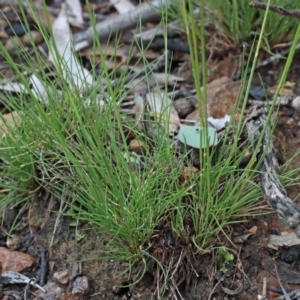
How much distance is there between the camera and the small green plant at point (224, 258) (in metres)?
1.57

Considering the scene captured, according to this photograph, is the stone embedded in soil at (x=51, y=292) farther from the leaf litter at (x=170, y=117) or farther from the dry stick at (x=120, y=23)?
the dry stick at (x=120, y=23)

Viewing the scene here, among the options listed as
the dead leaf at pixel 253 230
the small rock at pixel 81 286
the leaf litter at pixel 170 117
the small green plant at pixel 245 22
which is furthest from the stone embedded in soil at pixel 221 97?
the small rock at pixel 81 286

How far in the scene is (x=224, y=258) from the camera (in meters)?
1.59

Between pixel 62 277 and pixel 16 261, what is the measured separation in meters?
0.16

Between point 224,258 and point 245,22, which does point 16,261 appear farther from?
point 245,22

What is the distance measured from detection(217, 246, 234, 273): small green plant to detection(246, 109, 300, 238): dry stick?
0.19m

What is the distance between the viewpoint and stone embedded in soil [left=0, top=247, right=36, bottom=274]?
5.78 feet

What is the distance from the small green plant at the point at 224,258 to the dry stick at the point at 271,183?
A: 19cm

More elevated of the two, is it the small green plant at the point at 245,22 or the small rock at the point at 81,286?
the small green plant at the point at 245,22

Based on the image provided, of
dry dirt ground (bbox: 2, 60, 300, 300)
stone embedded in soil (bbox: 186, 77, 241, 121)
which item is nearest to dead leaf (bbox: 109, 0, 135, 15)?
stone embedded in soil (bbox: 186, 77, 241, 121)

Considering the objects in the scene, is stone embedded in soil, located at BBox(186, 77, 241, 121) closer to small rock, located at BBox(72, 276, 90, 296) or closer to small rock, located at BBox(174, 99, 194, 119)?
small rock, located at BBox(174, 99, 194, 119)

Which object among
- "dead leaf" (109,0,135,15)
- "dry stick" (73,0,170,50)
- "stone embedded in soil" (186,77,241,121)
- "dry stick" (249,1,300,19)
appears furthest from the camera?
"dead leaf" (109,0,135,15)

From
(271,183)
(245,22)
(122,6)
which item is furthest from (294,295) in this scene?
(122,6)

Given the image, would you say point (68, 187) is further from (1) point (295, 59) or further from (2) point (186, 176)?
(1) point (295, 59)
